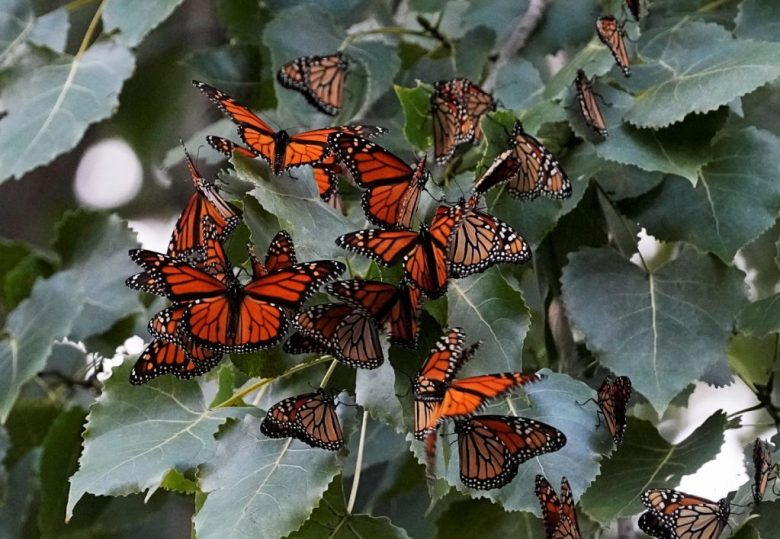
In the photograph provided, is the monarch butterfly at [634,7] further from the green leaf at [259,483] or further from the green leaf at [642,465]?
the green leaf at [259,483]

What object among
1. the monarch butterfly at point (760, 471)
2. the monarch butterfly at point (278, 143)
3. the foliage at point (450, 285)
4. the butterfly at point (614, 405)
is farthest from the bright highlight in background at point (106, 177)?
the monarch butterfly at point (760, 471)

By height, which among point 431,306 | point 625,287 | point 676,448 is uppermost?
point 431,306

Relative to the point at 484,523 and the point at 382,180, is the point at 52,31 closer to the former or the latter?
the point at 382,180

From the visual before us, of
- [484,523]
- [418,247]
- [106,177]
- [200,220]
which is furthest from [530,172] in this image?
[106,177]

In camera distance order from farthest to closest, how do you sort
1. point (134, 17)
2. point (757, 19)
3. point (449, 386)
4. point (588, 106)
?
point (134, 17) → point (757, 19) → point (588, 106) → point (449, 386)

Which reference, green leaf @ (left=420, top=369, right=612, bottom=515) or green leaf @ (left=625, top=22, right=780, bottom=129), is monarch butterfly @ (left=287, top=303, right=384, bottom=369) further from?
green leaf @ (left=625, top=22, right=780, bottom=129)

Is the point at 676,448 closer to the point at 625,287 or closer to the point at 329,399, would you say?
the point at 625,287

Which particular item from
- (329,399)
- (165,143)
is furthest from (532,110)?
(165,143)
